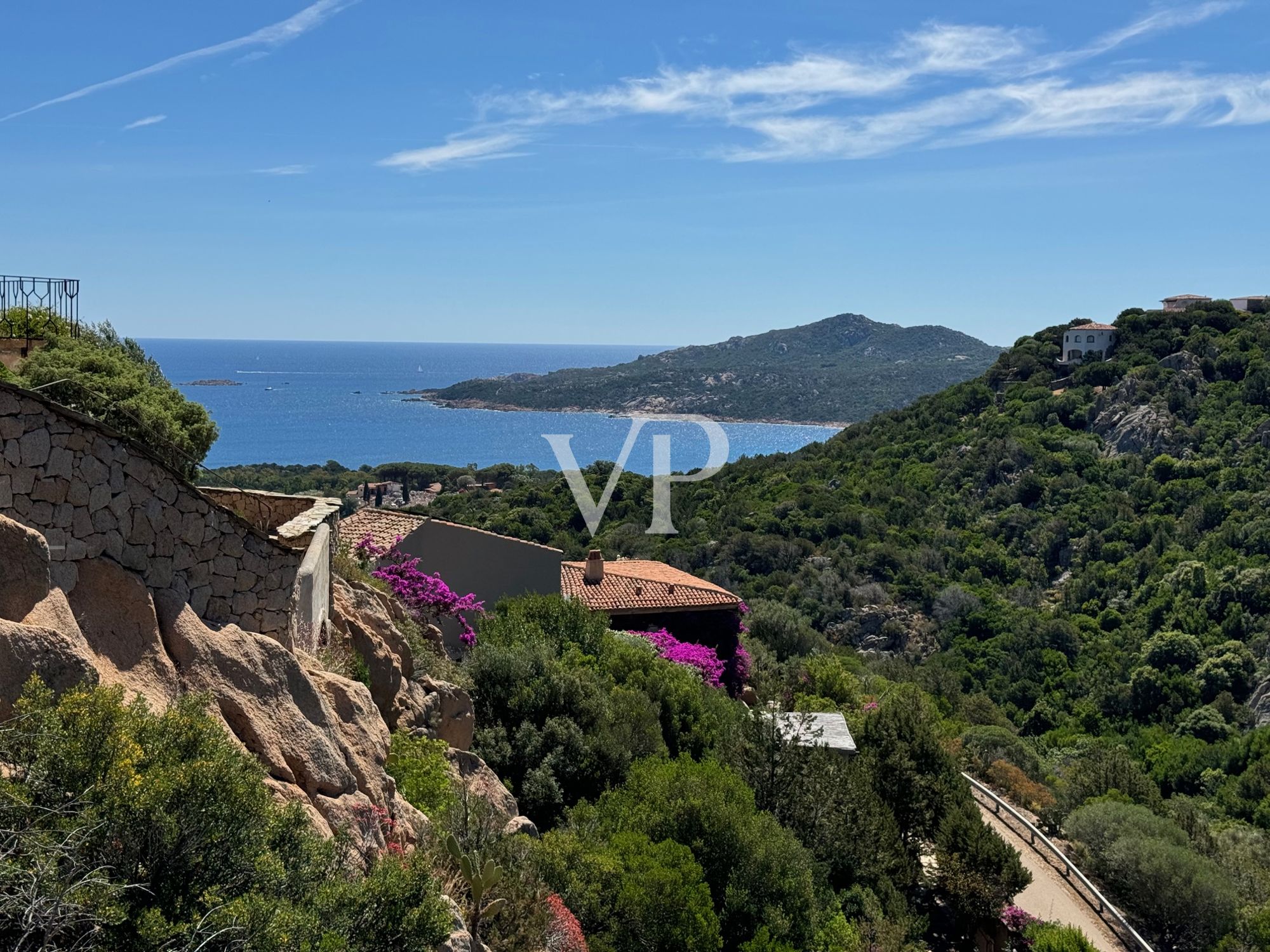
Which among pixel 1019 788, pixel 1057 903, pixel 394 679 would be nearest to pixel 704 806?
Result: pixel 394 679

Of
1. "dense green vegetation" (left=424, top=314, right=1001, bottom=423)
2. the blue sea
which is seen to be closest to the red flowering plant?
the blue sea

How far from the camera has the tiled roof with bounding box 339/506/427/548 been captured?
15000mm

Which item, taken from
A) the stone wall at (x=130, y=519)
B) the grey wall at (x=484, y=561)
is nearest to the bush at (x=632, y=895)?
the stone wall at (x=130, y=519)

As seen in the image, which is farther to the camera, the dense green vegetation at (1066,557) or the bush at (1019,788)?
the dense green vegetation at (1066,557)

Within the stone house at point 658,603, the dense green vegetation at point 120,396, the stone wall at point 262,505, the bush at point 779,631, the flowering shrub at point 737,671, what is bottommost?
the bush at point 779,631

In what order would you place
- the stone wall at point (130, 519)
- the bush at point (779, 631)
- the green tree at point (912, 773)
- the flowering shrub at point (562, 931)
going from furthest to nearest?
the bush at point (779, 631), the green tree at point (912, 773), the flowering shrub at point (562, 931), the stone wall at point (130, 519)

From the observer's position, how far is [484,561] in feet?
57.4

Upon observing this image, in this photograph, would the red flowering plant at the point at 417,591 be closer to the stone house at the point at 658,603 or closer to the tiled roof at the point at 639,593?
the tiled roof at the point at 639,593

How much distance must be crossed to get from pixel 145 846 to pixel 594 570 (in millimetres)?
17124

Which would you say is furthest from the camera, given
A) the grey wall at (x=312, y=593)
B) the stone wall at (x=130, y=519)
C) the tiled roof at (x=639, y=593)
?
the tiled roof at (x=639, y=593)

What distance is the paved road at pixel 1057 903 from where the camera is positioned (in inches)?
543

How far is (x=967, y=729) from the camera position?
2758 cm

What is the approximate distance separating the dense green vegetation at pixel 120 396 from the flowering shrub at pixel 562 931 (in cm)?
412

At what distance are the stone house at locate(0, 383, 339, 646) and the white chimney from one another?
13.6m
